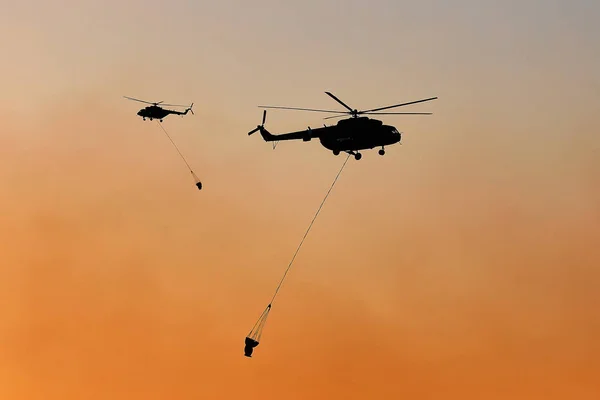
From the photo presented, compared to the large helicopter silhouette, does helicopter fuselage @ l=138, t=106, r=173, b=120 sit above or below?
above

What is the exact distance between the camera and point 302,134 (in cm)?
10625

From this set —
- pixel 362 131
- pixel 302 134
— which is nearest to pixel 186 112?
pixel 302 134

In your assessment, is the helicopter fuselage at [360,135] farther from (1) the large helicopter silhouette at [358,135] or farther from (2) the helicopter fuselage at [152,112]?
(2) the helicopter fuselage at [152,112]

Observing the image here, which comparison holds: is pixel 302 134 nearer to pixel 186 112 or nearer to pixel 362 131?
pixel 362 131

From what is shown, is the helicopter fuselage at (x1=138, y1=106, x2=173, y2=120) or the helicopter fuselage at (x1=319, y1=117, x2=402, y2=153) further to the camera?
the helicopter fuselage at (x1=138, y1=106, x2=173, y2=120)

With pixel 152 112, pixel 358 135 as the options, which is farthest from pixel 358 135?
pixel 152 112

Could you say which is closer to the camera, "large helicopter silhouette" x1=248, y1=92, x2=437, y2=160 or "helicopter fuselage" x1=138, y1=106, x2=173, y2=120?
"large helicopter silhouette" x1=248, y1=92, x2=437, y2=160

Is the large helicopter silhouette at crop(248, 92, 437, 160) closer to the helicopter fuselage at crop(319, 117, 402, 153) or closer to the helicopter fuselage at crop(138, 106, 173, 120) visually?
the helicopter fuselage at crop(319, 117, 402, 153)

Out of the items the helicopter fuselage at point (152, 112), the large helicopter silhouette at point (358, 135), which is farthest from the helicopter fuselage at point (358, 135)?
the helicopter fuselage at point (152, 112)

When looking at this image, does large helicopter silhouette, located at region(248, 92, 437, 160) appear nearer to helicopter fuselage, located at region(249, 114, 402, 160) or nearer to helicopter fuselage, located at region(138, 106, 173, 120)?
helicopter fuselage, located at region(249, 114, 402, 160)

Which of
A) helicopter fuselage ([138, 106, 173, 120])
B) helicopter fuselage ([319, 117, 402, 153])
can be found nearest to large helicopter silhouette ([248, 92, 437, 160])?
helicopter fuselage ([319, 117, 402, 153])

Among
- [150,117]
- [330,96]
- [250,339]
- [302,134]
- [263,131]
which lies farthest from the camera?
[150,117]

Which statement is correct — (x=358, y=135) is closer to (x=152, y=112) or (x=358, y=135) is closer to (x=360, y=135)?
(x=360, y=135)

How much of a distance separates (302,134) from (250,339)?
27440 mm
